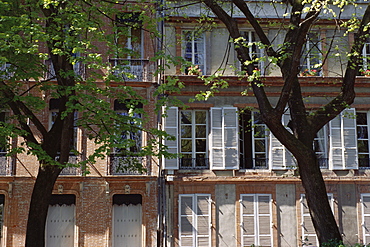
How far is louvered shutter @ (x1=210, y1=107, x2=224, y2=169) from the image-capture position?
1769 centimetres

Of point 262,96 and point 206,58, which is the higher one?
point 206,58

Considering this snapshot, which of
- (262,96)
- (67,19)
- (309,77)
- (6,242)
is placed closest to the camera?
(262,96)

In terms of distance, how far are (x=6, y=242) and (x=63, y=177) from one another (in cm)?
281

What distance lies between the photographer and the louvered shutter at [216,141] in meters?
17.7

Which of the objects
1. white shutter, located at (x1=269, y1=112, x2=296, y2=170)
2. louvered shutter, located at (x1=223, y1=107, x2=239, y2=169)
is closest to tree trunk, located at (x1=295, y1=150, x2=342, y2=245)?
louvered shutter, located at (x1=223, y1=107, x2=239, y2=169)

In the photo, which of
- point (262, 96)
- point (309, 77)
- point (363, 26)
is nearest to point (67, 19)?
point (262, 96)

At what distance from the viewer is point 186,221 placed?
57.5 feet

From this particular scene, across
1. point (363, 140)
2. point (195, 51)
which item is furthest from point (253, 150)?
→ point (195, 51)

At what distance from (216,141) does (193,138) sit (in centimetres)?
85

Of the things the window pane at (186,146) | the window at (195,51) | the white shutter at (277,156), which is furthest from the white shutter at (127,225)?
the window at (195,51)

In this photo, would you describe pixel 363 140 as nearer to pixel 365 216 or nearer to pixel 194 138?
pixel 365 216

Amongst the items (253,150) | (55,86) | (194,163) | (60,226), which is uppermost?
(55,86)

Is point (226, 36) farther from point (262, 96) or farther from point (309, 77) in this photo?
point (262, 96)

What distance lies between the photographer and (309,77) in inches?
714
